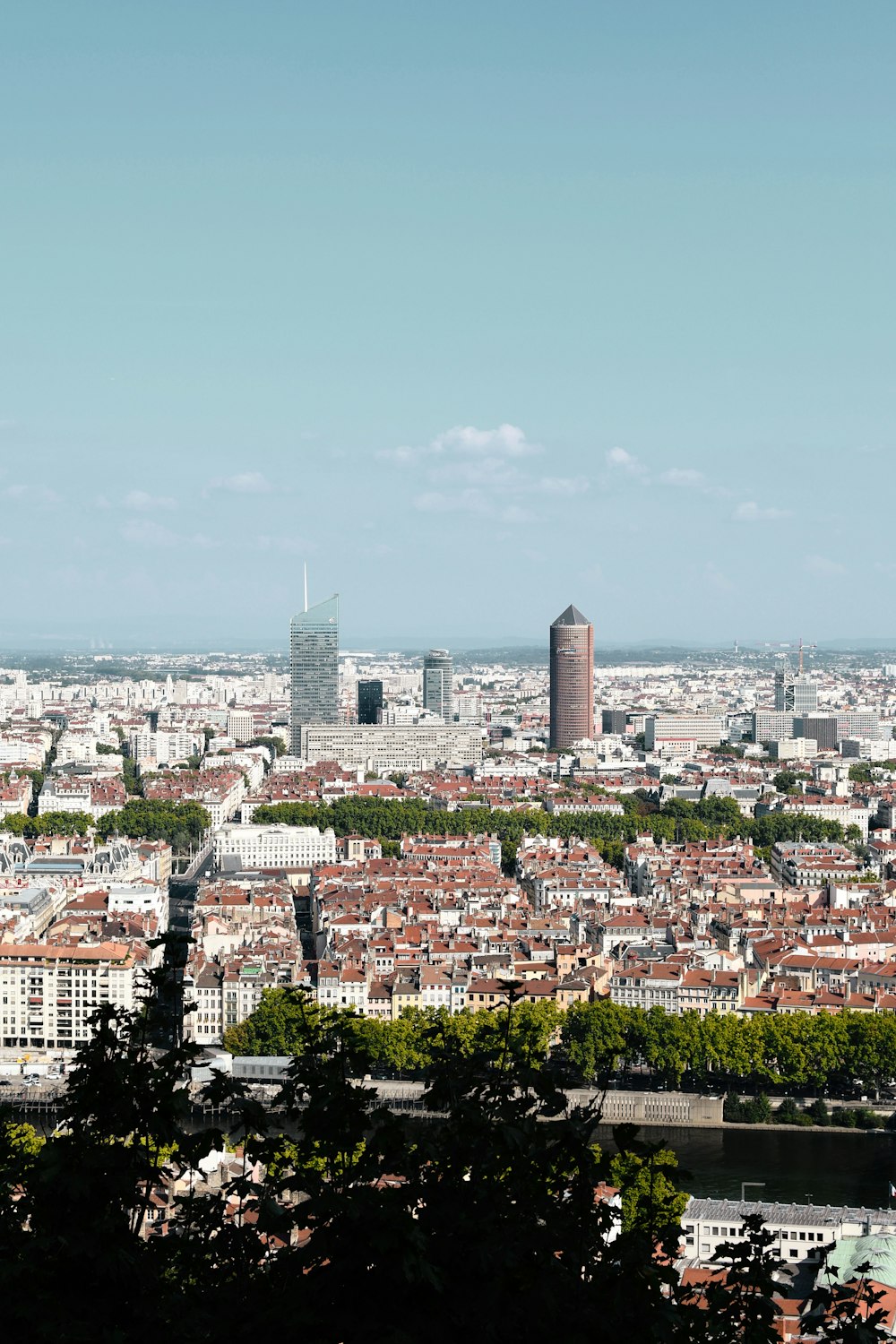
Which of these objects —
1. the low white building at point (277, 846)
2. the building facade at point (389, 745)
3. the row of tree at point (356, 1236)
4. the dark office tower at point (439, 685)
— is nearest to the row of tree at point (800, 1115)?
the row of tree at point (356, 1236)

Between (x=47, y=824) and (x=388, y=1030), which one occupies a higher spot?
(x=47, y=824)

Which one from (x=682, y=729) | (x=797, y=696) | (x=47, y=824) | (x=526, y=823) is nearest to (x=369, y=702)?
(x=682, y=729)

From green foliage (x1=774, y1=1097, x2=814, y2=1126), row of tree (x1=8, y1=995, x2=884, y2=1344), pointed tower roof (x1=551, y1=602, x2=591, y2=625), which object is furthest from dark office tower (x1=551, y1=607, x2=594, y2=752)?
row of tree (x1=8, y1=995, x2=884, y2=1344)

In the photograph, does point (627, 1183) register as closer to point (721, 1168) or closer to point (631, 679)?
point (721, 1168)

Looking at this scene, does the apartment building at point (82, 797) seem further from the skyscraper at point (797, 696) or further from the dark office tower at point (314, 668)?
the skyscraper at point (797, 696)

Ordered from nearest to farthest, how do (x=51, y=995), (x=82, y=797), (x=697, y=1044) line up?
1. (x=697, y=1044)
2. (x=51, y=995)
3. (x=82, y=797)

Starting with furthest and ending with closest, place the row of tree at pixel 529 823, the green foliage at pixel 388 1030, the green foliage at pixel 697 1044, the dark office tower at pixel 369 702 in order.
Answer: the dark office tower at pixel 369 702
the row of tree at pixel 529 823
the green foliage at pixel 388 1030
the green foliage at pixel 697 1044

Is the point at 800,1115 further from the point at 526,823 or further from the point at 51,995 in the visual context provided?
the point at 526,823
